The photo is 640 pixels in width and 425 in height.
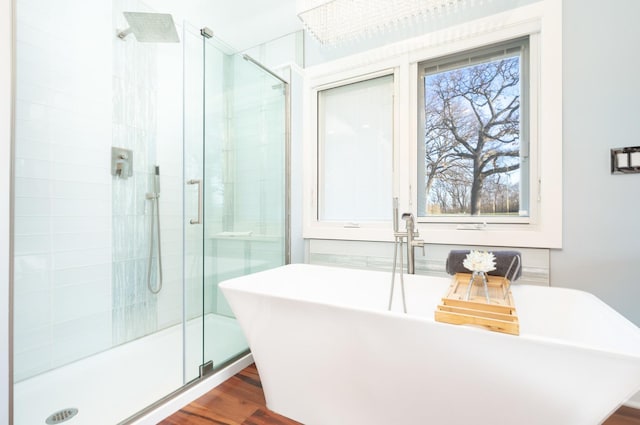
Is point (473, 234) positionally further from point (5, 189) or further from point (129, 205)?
point (129, 205)

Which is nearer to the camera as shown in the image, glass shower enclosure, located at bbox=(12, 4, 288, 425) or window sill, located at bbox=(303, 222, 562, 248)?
glass shower enclosure, located at bbox=(12, 4, 288, 425)

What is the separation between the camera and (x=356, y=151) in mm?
2377

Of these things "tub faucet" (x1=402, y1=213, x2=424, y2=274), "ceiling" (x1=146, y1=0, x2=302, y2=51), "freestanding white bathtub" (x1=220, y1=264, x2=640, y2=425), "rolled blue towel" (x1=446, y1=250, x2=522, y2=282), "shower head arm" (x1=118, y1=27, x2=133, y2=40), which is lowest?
"freestanding white bathtub" (x1=220, y1=264, x2=640, y2=425)

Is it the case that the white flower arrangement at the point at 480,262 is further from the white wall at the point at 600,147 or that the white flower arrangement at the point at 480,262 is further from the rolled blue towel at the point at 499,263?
the white wall at the point at 600,147

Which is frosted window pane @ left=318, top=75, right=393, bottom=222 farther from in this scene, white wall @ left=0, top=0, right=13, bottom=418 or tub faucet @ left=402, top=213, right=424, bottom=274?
white wall @ left=0, top=0, right=13, bottom=418

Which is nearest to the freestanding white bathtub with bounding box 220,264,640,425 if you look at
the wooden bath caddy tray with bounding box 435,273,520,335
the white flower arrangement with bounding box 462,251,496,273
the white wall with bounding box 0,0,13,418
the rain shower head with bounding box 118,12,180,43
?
the wooden bath caddy tray with bounding box 435,273,520,335

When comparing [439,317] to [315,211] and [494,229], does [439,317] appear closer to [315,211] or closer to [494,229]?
[494,229]

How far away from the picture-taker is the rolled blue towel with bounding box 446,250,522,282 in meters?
1.59

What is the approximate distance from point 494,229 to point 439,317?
3.43 ft

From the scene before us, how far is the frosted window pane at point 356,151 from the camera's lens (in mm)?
2248

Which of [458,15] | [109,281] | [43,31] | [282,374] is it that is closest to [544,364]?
[282,374]

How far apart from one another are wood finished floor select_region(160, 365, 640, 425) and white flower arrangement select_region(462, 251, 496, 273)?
87 centimetres

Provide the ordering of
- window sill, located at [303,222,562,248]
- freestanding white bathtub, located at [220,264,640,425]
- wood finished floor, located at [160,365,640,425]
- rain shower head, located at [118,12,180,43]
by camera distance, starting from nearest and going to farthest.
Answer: freestanding white bathtub, located at [220,264,640,425] → wood finished floor, located at [160,365,640,425] → window sill, located at [303,222,562,248] → rain shower head, located at [118,12,180,43]

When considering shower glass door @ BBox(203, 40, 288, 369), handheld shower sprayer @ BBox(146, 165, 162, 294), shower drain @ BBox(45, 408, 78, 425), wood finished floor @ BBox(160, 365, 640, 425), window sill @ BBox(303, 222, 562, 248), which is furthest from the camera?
handheld shower sprayer @ BBox(146, 165, 162, 294)
